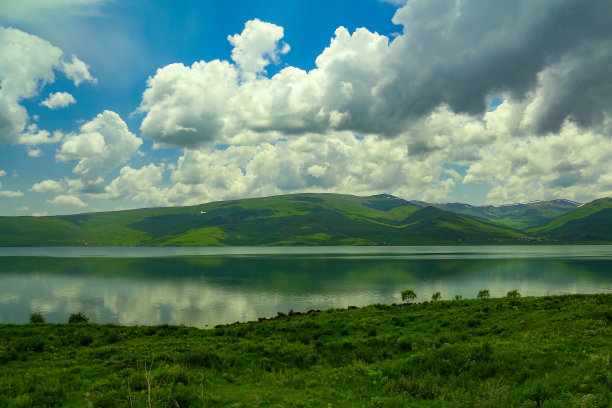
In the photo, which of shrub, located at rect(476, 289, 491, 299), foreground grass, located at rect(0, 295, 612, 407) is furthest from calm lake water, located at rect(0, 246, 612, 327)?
foreground grass, located at rect(0, 295, 612, 407)

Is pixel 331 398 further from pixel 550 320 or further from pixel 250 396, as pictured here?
pixel 550 320

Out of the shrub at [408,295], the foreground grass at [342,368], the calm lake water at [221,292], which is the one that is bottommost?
the calm lake water at [221,292]

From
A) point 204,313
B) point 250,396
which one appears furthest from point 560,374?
point 204,313

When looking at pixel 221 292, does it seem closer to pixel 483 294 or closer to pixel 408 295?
pixel 408 295

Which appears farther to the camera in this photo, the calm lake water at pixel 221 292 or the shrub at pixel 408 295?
the calm lake water at pixel 221 292

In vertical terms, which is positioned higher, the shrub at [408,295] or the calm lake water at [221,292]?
the shrub at [408,295]

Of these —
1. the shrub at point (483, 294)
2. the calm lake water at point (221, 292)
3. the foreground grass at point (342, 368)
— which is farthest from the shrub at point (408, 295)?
the foreground grass at point (342, 368)

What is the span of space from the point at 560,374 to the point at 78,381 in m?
25.5

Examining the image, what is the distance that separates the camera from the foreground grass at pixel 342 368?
1655 centimetres

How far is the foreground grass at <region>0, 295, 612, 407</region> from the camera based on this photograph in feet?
54.3

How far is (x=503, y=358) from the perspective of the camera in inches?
826

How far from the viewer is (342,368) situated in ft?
74.3

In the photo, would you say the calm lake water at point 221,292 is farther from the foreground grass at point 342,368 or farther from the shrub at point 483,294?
the foreground grass at point 342,368

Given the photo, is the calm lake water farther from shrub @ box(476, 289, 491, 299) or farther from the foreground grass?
the foreground grass
